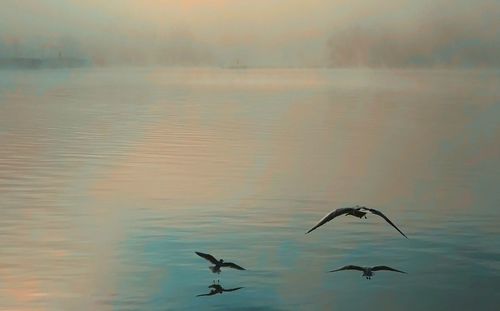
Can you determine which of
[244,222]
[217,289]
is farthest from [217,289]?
[244,222]

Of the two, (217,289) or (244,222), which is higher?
(244,222)

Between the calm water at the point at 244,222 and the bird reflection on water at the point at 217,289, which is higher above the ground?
the calm water at the point at 244,222

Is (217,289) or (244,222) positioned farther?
(244,222)

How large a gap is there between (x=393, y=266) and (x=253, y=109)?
13476 cm

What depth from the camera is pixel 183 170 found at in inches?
2650

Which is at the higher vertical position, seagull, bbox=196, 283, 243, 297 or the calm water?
the calm water

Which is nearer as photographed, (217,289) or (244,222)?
(217,289)

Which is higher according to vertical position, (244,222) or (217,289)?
(244,222)

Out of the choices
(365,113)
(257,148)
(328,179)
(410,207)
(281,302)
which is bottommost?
(281,302)

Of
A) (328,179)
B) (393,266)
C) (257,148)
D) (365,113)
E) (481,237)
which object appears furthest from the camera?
(365,113)

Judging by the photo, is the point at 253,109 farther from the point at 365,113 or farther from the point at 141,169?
the point at 141,169

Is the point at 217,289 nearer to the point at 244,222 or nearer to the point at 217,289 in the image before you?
the point at 217,289

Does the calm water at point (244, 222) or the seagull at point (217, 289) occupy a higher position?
the calm water at point (244, 222)

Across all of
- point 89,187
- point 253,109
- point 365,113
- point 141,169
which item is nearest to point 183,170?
point 141,169
